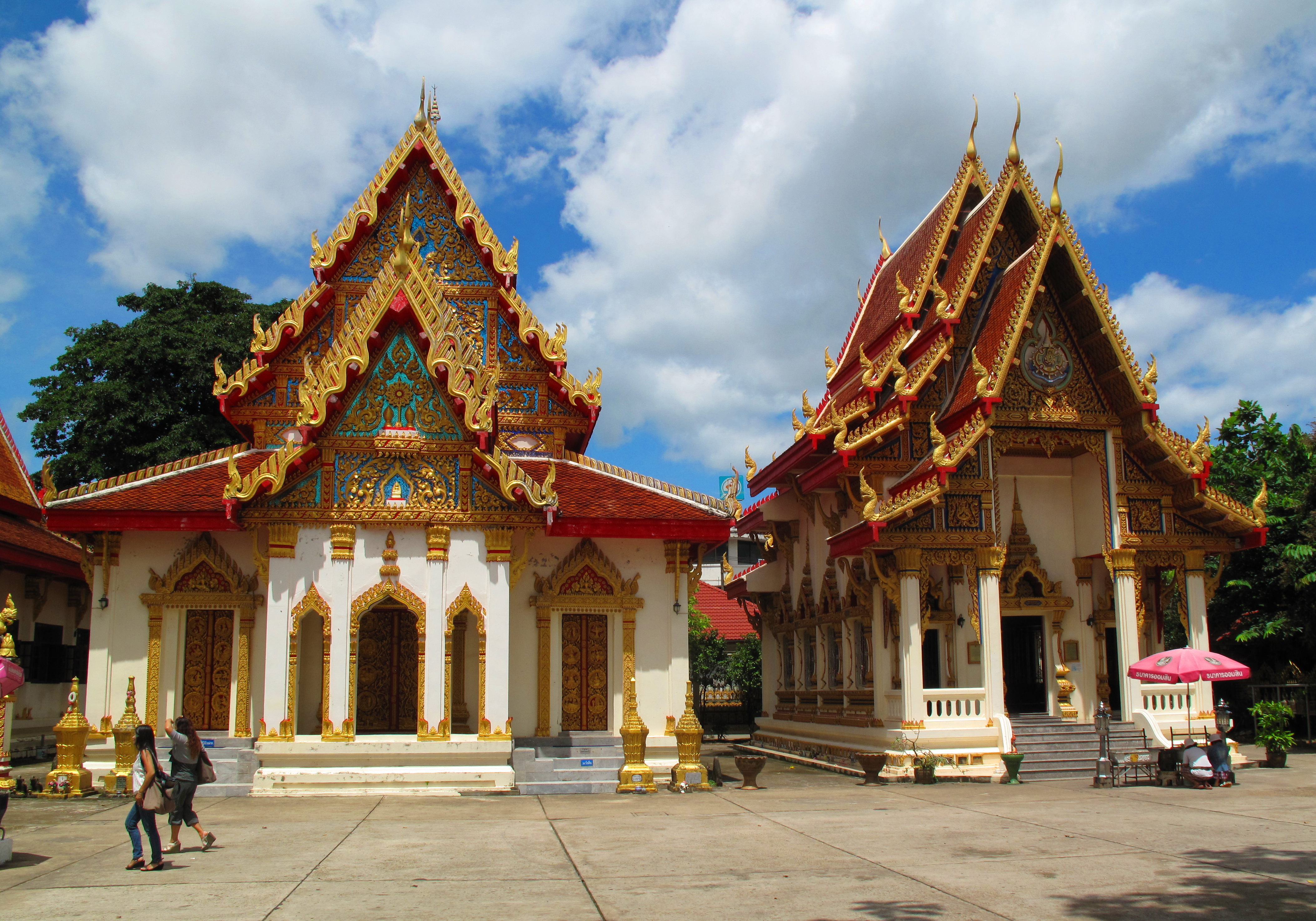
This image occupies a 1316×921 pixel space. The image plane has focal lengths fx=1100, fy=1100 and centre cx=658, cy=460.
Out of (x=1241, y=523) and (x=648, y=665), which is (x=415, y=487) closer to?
(x=648, y=665)

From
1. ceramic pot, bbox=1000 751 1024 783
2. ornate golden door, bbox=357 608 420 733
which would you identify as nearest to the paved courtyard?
→ ceramic pot, bbox=1000 751 1024 783

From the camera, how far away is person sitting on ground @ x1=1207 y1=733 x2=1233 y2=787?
13.4 m

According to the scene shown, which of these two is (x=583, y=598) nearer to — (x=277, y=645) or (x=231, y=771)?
(x=277, y=645)

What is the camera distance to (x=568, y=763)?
14.0 metres

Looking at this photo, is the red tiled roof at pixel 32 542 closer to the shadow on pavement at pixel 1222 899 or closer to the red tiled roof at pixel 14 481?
the red tiled roof at pixel 14 481

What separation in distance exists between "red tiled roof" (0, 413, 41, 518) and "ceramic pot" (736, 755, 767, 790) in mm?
12964

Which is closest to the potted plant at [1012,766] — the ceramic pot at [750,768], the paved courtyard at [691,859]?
the paved courtyard at [691,859]

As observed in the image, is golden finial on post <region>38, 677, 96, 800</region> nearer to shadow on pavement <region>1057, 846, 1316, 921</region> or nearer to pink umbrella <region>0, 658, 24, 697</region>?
pink umbrella <region>0, 658, 24, 697</region>

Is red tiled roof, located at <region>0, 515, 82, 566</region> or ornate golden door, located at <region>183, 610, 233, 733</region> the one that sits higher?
red tiled roof, located at <region>0, 515, 82, 566</region>

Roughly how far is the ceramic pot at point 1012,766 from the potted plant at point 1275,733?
13.0ft

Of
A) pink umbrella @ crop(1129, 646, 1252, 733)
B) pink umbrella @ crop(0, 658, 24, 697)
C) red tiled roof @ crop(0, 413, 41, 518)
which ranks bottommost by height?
pink umbrella @ crop(1129, 646, 1252, 733)

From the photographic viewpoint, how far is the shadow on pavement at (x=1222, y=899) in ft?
20.7

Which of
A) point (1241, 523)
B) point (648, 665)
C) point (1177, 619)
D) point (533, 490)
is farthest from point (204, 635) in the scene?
point (1177, 619)

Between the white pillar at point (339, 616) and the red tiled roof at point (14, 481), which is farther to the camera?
the red tiled roof at point (14, 481)
